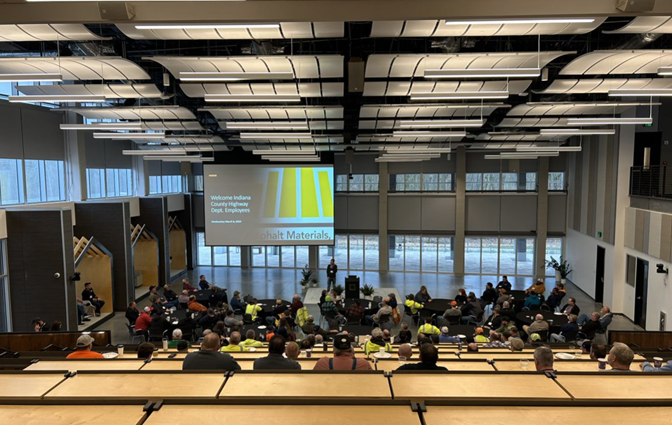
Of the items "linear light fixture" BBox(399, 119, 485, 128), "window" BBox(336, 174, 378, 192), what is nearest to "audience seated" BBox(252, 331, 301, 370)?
"linear light fixture" BBox(399, 119, 485, 128)

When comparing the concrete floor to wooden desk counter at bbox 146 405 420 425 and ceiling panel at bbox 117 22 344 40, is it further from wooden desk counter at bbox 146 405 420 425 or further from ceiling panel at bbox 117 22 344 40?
wooden desk counter at bbox 146 405 420 425

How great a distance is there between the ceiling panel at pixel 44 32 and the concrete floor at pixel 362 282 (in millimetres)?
10578

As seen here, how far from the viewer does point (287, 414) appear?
85.4 inches

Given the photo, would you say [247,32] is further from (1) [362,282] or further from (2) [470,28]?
(1) [362,282]

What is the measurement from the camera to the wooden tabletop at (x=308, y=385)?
2518 mm

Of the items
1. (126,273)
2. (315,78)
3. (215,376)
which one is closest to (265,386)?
(215,376)

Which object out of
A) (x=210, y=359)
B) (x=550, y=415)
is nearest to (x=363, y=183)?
(x=210, y=359)

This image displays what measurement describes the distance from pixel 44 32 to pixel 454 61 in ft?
18.9

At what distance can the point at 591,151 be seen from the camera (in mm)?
16578

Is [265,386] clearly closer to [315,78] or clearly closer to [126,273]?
[315,78]

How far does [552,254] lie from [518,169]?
4333 mm

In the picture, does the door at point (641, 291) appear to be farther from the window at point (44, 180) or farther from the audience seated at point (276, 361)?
the window at point (44, 180)

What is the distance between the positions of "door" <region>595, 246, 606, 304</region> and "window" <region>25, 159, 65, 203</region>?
737 inches

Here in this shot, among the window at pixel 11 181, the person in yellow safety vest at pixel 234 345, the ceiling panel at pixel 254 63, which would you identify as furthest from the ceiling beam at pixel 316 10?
the window at pixel 11 181
